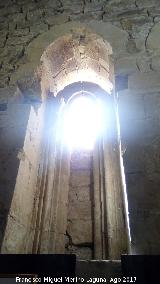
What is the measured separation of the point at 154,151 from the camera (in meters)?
2.27

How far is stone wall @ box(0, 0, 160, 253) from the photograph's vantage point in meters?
2.06

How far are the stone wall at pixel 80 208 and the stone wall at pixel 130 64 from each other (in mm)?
1439

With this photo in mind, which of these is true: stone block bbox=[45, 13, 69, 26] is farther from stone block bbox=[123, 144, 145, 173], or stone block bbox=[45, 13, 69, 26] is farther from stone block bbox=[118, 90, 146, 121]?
stone block bbox=[123, 144, 145, 173]

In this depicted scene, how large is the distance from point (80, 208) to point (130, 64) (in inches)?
77.7

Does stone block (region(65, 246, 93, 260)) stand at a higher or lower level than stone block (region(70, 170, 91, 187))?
lower

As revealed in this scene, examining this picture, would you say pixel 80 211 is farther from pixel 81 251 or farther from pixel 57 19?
pixel 57 19

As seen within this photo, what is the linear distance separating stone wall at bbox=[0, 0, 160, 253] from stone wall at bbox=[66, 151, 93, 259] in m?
1.44

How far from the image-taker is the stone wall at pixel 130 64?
6.75 ft

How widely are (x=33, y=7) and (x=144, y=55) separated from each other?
190 cm

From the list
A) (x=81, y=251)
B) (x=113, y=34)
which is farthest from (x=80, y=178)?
(x=113, y=34)

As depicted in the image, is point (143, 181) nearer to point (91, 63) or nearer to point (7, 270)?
point (7, 270)

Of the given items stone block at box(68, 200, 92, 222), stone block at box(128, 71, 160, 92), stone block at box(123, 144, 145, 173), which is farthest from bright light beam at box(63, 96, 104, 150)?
stone block at box(123, 144, 145, 173)

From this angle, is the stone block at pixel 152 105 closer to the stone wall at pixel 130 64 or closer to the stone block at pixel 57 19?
the stone wall at pixel 130 64

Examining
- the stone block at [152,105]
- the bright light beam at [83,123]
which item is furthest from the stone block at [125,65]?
the bright light beam at [83,123]
